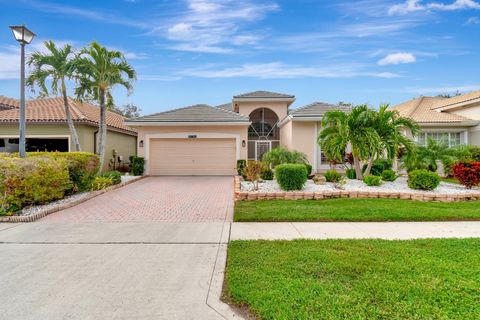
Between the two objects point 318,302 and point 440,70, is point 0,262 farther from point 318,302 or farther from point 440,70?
point 440,70

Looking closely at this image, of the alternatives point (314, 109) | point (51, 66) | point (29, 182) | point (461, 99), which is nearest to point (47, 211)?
point (29, 182)

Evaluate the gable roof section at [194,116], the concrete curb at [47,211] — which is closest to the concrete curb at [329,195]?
the concrete curb at [47,211]

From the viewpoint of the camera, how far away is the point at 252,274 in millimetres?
3939

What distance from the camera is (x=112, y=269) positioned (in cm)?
426

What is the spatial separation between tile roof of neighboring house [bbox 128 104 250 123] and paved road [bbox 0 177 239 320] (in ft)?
34.9

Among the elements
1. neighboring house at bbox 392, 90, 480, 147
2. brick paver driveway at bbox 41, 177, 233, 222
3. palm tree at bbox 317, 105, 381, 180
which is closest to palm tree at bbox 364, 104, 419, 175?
palm tree at bbox 317, 105, 381, 180

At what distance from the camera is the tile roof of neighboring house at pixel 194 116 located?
16844mm

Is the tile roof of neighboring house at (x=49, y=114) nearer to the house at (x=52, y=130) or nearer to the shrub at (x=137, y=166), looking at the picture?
the house at (x=52, y=130)

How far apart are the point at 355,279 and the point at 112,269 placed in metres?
3.55

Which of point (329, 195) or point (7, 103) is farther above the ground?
point (7, 103)

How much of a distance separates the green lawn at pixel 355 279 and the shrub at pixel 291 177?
4883mm

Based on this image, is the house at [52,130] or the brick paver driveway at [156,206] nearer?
the brick paver driveway at [156,206]

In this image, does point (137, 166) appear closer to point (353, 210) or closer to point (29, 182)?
point (29, 182)

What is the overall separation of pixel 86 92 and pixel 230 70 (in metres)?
11.4
